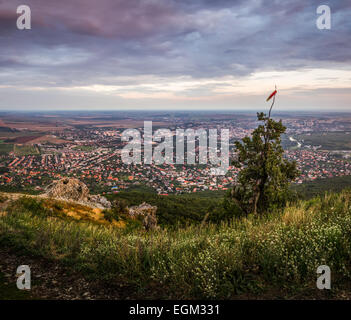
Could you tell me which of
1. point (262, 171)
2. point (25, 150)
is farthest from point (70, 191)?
point (25, 150)

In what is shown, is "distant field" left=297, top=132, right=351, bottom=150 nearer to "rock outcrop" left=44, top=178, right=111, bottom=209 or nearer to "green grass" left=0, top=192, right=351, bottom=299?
"rock outcrop" left=44, top=178, right=111, bottom=209

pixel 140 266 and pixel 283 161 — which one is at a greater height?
pixel 283 161

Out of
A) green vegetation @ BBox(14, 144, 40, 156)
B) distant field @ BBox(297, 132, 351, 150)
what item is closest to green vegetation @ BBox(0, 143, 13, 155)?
green vegetation @ BBox(14, 144, 40, 156)

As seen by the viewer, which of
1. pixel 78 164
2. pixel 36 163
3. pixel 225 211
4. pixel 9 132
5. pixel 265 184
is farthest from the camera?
pixel 9 132
